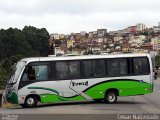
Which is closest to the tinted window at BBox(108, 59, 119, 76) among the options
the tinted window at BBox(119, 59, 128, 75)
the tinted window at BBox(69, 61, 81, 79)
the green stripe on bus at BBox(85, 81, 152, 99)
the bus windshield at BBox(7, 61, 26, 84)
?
the tinted window at BBox(119, 59, 128, 75)

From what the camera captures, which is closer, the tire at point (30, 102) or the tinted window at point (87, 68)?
the tire at point (30, 102)

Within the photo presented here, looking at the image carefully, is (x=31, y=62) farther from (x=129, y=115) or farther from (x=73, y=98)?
(x=129, y=115)

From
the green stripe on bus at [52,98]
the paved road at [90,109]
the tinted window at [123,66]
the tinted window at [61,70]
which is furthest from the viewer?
the tinted window at [123,66]

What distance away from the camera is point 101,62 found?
81.6 ft

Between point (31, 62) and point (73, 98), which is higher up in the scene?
point (31, 62)

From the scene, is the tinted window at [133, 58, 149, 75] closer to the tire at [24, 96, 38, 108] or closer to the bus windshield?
the tire at [24, 96, 38, 108]

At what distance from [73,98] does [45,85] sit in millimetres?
1566

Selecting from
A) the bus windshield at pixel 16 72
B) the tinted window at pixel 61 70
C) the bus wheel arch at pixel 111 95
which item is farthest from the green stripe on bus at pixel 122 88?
the bus windshield at pixel 16 72

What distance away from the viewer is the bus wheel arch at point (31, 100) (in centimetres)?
2331

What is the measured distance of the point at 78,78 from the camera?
2447cm

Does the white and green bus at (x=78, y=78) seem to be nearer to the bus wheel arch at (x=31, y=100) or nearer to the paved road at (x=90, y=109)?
the bus wheel arch at (x=31, y=100)

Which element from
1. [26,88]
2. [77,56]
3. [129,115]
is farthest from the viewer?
[77,56]

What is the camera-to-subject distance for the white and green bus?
23.3m

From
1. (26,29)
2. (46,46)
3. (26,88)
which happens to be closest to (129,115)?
(26,88)
